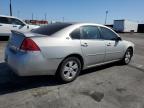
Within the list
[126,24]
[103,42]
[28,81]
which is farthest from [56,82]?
[126,24]

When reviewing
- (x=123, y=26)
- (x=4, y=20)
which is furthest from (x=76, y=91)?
(x=123, y=26)

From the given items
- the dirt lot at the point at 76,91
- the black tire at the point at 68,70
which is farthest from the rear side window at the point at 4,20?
the black tire at the point at 68,70

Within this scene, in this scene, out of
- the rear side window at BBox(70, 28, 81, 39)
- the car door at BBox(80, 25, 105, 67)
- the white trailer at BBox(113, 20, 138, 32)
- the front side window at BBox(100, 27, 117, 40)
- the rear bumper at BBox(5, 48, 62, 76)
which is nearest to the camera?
the rear bumper at BBox(5, 48, 62, 76)

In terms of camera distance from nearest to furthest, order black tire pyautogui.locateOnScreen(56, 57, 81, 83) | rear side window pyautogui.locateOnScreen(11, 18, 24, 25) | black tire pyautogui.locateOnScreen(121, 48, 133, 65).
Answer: black tire pyautogui.locateOnScreen(56, 57, 81, 83) < black tire pyautogui.locateOnScreen(121, 48, 133, 65) < rear side window pyautogui.locateOnScreen(11, 18, 24, 25)

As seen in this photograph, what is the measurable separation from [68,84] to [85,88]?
0.45 meters

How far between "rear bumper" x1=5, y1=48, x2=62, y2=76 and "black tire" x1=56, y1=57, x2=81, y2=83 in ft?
0.75

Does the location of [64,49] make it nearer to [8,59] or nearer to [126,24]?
[8,59]

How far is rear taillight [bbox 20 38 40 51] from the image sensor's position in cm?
400

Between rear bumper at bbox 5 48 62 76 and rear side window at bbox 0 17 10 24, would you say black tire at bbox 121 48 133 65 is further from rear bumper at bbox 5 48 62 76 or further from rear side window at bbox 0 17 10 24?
rear side window at bbox 0 17 10 24

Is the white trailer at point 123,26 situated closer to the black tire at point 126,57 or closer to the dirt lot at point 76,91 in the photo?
the black tire at point 126,57

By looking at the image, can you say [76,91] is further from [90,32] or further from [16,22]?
[16,22]

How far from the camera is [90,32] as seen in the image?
523cm

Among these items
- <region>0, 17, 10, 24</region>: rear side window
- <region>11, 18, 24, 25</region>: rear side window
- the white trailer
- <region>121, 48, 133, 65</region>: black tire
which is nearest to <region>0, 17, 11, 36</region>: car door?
<region>0, 17, 10, 24</region>: rear side window

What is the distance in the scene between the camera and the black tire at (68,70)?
4.52 metres
